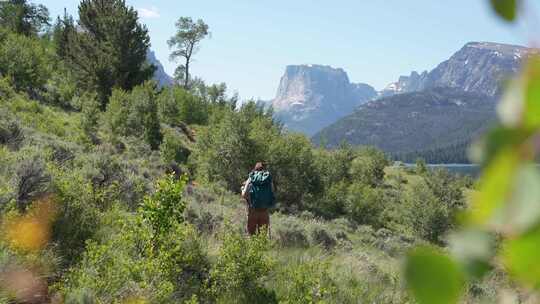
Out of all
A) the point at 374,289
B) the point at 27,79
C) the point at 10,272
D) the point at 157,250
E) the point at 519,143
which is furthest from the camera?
the point at 27,79

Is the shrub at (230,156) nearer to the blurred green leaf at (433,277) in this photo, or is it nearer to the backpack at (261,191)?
the backpack at (261,191)

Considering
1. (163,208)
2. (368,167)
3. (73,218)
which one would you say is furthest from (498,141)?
(368,167)

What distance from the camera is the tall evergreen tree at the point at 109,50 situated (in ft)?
96.5

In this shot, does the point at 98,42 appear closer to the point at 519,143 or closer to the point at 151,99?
the point at 151,99

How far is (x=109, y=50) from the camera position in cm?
2972

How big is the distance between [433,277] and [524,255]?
4cm

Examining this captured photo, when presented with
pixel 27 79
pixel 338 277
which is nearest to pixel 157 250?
pixel 338 277

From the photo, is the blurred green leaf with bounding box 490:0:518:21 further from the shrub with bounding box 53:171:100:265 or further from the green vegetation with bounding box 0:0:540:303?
the shrub with bounding box 53:171:100:265

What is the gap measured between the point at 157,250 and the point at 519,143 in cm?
567

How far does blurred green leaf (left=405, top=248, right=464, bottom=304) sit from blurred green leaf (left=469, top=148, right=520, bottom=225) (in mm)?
38

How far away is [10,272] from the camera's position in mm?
4211

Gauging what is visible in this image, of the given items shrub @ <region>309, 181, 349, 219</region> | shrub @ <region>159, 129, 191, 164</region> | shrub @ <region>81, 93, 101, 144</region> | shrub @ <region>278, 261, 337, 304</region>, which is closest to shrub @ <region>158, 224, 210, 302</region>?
shrub @ <region>278, 261, 337, 304</region>

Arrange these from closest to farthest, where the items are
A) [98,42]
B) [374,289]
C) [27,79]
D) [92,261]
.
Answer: [92,261], [374,289], [27,79], [98,42]

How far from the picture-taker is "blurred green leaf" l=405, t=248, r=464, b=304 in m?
0.23
